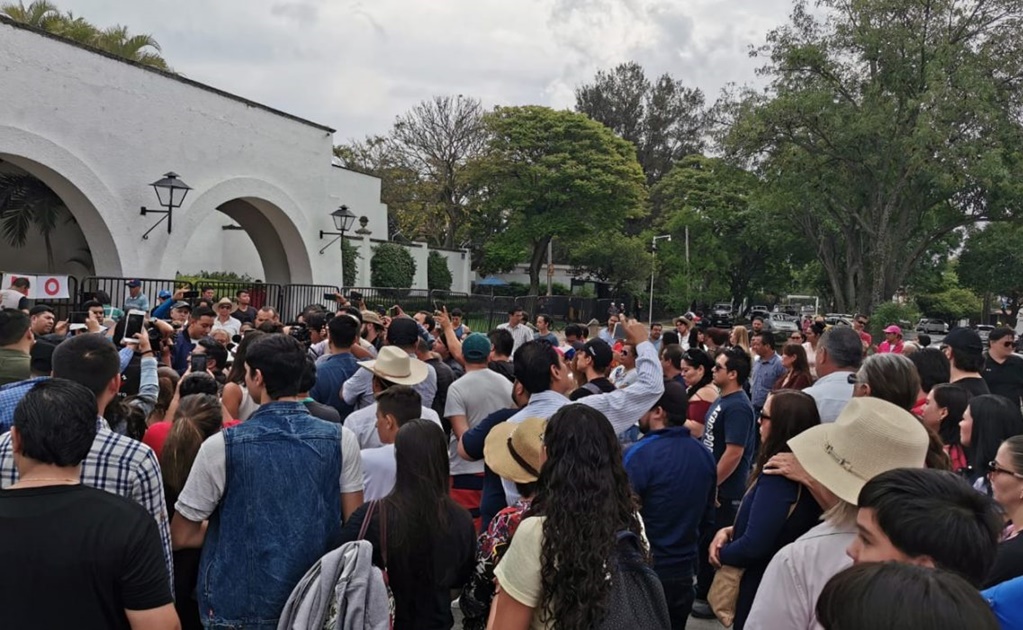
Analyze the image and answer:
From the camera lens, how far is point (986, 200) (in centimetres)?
2498

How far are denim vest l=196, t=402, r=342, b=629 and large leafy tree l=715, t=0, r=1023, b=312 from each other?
23.7 meters

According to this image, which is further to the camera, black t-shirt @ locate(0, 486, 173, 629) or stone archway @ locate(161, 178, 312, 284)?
stone archway @ locate(161, 178, 312, 284)

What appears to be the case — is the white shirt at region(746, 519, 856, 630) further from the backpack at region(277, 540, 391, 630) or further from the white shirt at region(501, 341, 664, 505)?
the white shirt at region(501, 341, 664, 505)

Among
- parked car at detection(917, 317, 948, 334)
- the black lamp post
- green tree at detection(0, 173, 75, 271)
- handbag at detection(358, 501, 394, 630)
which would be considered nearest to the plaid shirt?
handbag at detection(358, 501, 394, 630)

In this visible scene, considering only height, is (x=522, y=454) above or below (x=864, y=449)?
below

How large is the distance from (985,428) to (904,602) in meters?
3.48

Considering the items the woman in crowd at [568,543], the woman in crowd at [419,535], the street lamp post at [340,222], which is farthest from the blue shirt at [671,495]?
the street lamp post at [340,222]

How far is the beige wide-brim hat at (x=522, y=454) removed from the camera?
293cm

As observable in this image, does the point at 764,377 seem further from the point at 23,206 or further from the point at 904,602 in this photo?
the point at 23,206

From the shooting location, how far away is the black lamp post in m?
13.9

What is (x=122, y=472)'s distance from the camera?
8.55 ft

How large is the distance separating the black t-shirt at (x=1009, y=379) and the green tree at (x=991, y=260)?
23740 millimetres

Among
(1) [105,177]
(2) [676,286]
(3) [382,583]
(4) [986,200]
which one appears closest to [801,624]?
(3) [382,583]

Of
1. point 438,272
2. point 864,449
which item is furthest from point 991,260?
point 864,449
